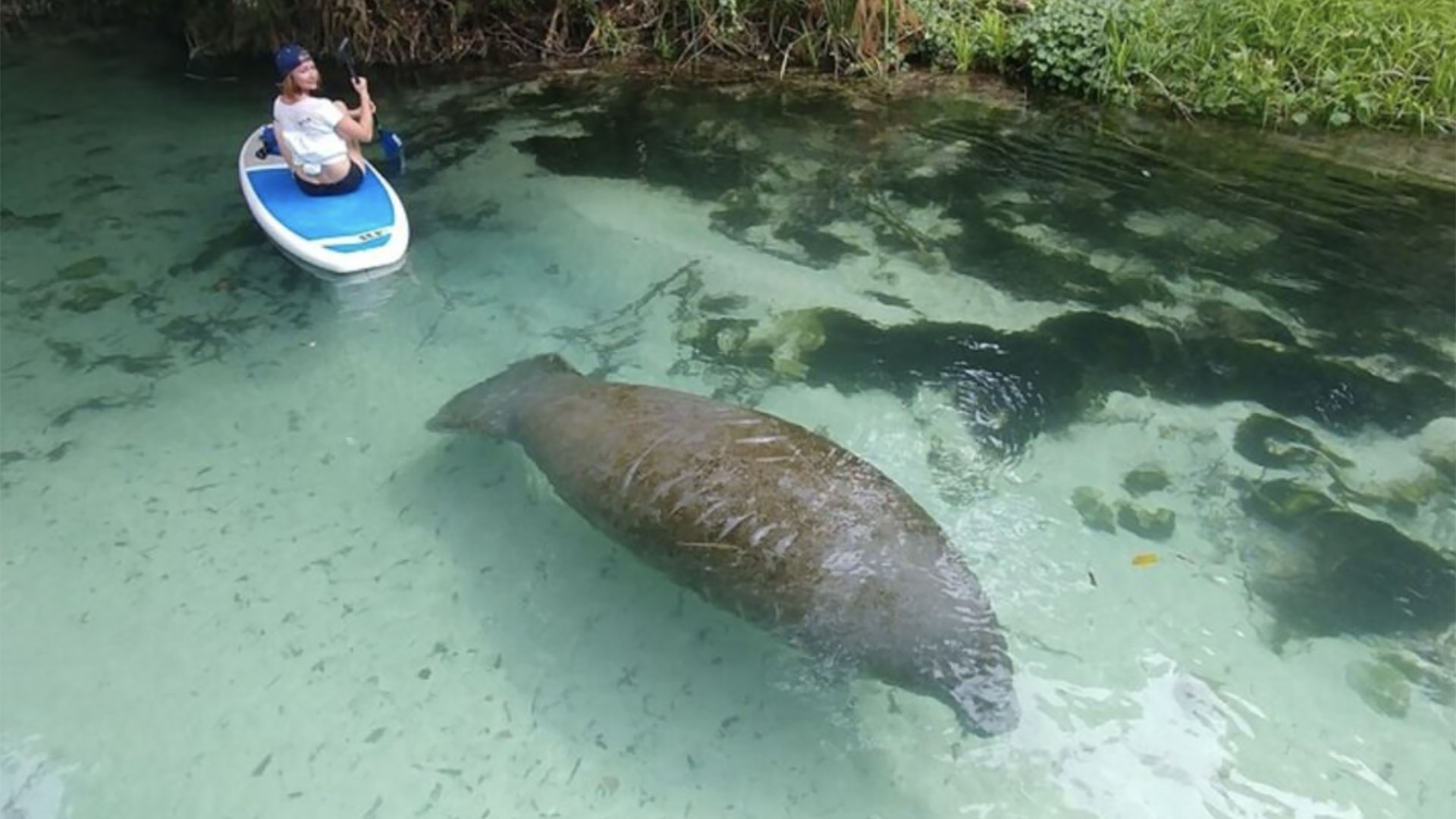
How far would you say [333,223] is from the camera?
21.5 feet

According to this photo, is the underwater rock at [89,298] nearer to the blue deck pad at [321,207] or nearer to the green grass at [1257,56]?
the blue deck pad at [321,207]

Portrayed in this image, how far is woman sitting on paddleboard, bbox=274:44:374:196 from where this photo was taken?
6.57 m

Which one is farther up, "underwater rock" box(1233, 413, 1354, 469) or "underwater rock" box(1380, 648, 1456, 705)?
"underwater rock" box(1233, 413, 1354, 469)

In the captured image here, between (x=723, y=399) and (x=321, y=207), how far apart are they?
3010 mm

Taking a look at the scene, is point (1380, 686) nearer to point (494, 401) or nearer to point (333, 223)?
point (494, 401)

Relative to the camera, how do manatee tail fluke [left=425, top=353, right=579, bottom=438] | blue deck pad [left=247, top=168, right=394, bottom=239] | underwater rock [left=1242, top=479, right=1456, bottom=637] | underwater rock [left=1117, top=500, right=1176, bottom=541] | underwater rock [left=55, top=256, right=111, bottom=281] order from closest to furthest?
underwater rock [left=1242, top=479, right=1456, bottom=637] < underwater rock [left=1117, top=500, right=1176, bottom=541] < manatee tail fluke [left=425, top=353, right=579, bottom=438] < blue deck pad [left=247, top=168, right=394, bottom=239] < underwater rock [left=55, top=256, right=111, bottom=281]

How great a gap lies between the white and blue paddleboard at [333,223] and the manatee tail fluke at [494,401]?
158cm

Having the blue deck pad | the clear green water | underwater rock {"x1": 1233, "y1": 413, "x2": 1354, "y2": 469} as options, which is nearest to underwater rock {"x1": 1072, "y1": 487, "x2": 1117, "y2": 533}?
the clear green water

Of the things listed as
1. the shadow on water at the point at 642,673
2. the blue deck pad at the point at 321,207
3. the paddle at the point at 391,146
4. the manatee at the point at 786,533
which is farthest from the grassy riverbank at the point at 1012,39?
the shadow on water at the point at 642,673

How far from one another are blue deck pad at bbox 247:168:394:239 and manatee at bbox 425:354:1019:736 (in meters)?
2.65

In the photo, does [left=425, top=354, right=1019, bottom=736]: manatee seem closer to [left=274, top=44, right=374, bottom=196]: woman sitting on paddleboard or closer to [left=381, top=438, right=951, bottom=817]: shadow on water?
[left=381, top=438, right=951, bottom=817]: shadow on water

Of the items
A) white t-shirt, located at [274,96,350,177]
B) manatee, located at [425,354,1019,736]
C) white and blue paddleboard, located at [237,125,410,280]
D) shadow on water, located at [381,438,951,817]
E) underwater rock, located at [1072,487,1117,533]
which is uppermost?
white t-shirt, located at [274,96,350,177]

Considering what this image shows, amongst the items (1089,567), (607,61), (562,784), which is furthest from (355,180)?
(1089,567)

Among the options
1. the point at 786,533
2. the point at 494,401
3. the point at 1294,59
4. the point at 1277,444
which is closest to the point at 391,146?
the point at 494,401
